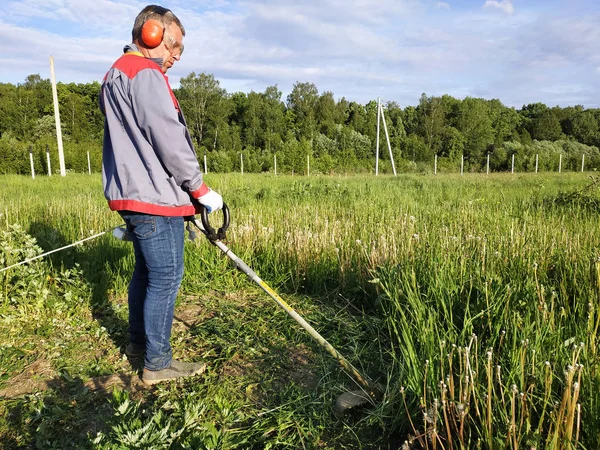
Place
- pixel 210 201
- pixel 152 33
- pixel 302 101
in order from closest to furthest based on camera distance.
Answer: pixel 152 33, pixel 210 201, pixel 302 101

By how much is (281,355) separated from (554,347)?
1.55 meters

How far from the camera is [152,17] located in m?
2.36

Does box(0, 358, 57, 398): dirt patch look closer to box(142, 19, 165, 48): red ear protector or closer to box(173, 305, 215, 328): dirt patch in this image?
box(173, 305, 215, 328): dirt patch

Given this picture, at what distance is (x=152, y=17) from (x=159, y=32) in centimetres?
13

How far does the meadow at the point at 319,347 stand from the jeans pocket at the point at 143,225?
0.80 meters

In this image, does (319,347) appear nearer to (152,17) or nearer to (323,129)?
(152,17)

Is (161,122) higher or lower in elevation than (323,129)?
lower

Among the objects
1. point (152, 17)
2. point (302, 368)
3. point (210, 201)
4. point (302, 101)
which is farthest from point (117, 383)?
point (302, 101)

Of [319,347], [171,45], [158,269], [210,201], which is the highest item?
[171,45]

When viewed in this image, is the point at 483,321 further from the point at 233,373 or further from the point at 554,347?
the point at 233,373

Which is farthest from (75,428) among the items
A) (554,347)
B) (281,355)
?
(554,347)

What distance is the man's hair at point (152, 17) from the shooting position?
93.2 inches

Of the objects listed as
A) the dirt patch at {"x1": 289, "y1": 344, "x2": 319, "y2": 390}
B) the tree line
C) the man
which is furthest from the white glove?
the tree line

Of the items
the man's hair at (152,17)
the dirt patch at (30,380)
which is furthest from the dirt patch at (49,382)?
the man's hair at (152,17)
